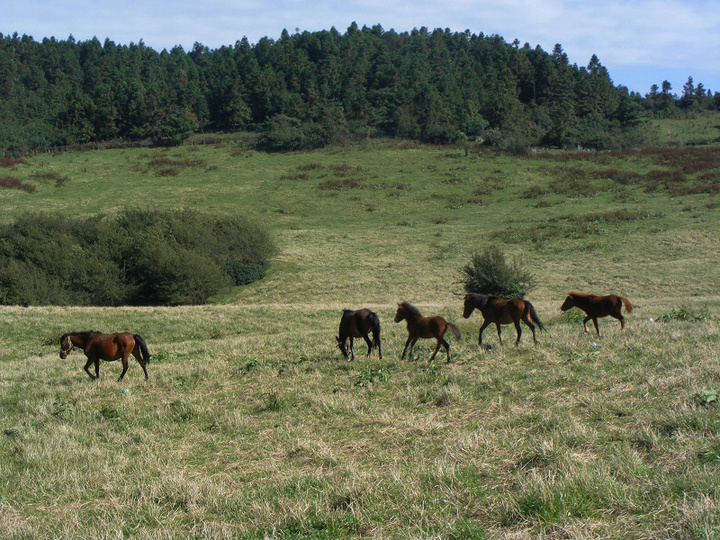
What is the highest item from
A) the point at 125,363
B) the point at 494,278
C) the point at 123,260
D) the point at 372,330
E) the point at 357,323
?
the point at 357,323

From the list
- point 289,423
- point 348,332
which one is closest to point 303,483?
point 289,423

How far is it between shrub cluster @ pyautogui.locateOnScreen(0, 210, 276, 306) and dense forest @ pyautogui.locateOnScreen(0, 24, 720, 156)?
58843mm

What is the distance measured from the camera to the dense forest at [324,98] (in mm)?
108188

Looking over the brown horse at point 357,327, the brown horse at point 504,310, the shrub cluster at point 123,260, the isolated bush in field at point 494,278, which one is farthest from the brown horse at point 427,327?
the shrub cluster at point 123,260

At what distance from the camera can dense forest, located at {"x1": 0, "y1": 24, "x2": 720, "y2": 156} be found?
108188 millimetres

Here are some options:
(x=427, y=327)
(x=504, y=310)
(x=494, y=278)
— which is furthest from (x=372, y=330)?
(x=494, y=278)

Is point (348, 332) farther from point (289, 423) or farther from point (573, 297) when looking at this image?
point (573, 297)

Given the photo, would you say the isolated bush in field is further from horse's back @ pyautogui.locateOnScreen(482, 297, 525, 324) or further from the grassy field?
horse's back @ pyautogui.locateOnScreen(482, 297, 525, 324)

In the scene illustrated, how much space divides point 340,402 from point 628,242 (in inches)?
1682

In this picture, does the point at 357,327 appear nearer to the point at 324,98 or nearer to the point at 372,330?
the point at 372,330

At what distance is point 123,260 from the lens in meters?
41.0

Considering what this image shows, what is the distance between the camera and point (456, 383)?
9.11 meters

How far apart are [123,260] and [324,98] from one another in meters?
105

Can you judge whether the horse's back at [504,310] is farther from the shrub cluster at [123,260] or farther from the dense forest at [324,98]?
the dense forest at [324,98]
